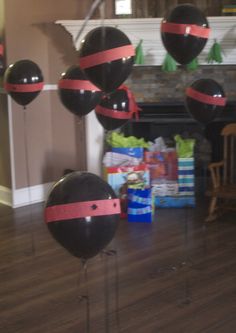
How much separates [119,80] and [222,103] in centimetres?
130

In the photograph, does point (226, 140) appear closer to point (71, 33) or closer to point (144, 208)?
point (144, 208)

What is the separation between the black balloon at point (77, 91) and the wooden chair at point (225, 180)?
5.27ft

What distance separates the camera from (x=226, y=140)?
15.5ft

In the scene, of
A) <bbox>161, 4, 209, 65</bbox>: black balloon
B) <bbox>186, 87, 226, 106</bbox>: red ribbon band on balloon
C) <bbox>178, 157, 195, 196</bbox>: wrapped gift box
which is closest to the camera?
<bbox>161, 4, 209, 65</bbox>: black balloon

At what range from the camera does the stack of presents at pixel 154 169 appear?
189 inches

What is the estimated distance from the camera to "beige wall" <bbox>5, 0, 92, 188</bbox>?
4965 mm

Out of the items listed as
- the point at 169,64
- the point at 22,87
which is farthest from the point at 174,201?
the point at 22,87

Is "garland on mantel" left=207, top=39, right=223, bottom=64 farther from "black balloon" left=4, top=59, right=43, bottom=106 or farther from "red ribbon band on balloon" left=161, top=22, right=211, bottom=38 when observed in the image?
"red ribbon band on balloon" left=161, top=22, right=211, bottom=38


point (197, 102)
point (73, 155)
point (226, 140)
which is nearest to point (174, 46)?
point (197, 102)

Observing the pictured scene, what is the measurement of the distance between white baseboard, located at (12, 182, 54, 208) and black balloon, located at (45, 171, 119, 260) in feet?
10.3

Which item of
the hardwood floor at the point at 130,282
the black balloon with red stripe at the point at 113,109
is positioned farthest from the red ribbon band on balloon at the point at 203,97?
the hardwood floor at the point at 130,282

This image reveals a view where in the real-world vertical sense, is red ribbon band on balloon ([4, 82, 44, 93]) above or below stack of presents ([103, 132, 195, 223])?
above

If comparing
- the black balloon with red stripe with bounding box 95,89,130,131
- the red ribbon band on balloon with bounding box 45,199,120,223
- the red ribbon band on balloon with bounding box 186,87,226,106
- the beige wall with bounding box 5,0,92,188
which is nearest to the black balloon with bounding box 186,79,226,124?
the red ribbon band on balloon with bounding box 186,87,226,106

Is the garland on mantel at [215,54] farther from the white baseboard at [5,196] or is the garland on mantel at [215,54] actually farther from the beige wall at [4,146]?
the white baseboard at [5,196]
